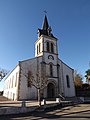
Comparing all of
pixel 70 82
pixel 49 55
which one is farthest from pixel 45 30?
pixel 70 82

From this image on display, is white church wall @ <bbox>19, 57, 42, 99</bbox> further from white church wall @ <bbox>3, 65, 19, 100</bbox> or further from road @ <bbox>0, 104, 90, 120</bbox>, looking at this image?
road @ <bbox>0, 104, 90, 120</bbox>

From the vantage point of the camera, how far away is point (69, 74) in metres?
31.4

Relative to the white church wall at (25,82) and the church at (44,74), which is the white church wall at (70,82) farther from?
the white church wall at (25,82)

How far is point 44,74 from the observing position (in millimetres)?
27219

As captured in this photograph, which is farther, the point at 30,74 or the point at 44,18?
the point at 44,18

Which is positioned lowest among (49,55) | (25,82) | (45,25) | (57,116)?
(57,116)

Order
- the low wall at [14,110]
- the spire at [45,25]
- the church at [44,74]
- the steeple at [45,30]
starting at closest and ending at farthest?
1. the low wall at [14,110]
2. the church at [44,74]
3. the steeple at [45,30]
4. the spire at [45,25]

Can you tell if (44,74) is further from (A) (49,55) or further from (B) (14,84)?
(B) (14,84)

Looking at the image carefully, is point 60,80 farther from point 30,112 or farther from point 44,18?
point 44,18

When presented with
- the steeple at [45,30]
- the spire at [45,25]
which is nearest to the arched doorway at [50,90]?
the steeple at [45,30]

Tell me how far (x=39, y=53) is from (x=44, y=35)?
14.5 feet

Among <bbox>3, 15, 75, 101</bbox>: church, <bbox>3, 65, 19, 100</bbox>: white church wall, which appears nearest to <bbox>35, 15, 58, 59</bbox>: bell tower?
<bbox>3, 15, 75, 101</bbox>: church

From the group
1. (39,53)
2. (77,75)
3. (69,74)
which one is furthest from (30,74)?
(77,75)

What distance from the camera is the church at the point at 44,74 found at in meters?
25.0
